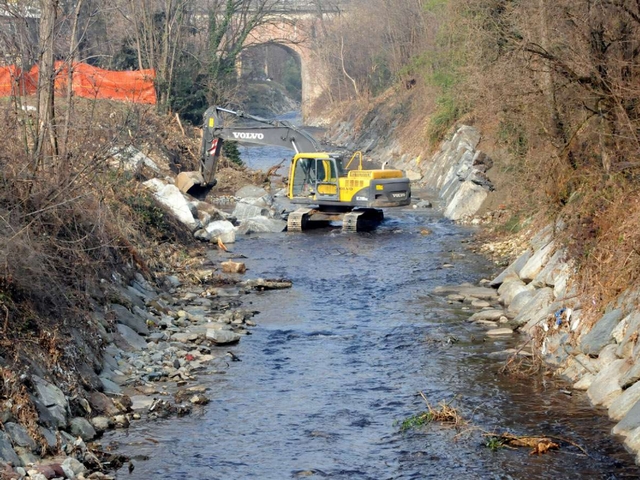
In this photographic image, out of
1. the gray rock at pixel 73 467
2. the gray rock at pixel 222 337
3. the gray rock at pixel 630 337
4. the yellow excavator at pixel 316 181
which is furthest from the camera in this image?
the yellow excavator at pixel 316 181

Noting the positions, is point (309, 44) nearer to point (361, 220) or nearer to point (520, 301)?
point (361, 220)

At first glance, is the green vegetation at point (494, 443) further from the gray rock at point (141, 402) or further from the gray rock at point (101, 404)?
the gray rock at point (101, 404)

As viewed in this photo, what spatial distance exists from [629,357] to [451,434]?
2527 mm

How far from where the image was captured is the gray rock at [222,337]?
1405 cm

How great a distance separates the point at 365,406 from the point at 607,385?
2954 mm

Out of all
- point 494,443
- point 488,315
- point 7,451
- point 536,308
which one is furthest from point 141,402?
point 536,308

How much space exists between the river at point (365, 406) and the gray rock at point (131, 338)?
138 centimetres

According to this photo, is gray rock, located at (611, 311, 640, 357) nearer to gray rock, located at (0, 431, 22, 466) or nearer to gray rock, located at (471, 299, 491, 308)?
gray rock, located at (471, 299, 491, 308)

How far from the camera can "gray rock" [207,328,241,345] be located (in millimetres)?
14055

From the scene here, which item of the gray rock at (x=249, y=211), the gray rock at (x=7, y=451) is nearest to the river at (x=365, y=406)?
the gray rock at (x=7, y=451)

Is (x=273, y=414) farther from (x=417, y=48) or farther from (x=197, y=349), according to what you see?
(x=417, y=48)

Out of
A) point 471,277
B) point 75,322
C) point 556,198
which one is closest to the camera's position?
point 75,322

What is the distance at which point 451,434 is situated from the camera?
10.3m

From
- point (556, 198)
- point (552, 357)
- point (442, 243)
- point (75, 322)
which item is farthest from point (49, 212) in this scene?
point (442, 243)
